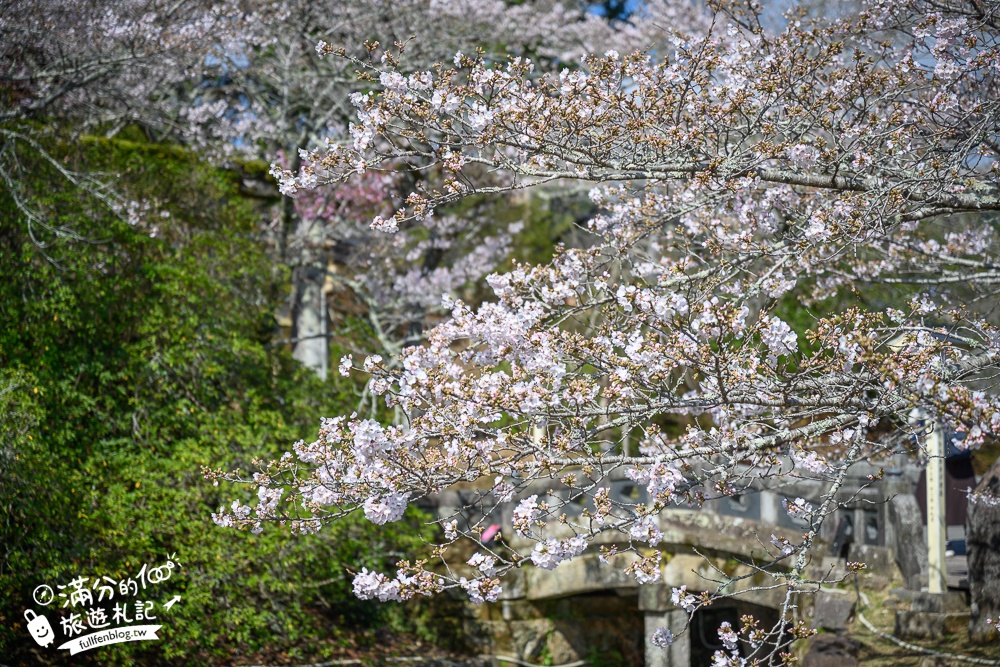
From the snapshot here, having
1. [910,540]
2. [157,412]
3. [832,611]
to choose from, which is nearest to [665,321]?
[832,611]

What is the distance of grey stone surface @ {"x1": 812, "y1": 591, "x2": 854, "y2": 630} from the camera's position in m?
7.59

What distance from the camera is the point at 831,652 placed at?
6910mm

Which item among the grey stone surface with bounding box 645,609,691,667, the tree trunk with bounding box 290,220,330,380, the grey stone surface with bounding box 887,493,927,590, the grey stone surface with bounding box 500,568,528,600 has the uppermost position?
the tree trunk with bounding box 290,220,330,380

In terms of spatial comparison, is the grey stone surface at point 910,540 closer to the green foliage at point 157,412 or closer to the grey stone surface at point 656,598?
the grey stone surface at point 656,598

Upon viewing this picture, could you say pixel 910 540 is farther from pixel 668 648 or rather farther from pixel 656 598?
pixel 668 648

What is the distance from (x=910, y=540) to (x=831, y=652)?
1423 millimetres

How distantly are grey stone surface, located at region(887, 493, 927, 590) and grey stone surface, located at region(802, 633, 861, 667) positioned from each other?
93cm

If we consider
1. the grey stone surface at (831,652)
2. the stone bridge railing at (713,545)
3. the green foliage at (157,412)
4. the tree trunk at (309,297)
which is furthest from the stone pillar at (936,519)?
the tree trunk at (309,297)

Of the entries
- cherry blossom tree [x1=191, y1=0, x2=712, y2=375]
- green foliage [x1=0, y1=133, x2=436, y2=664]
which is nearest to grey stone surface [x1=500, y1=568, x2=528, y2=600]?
green foliage [x1=0, y1=133, x2=436, y2=664]

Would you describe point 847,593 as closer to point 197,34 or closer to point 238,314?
point 238,314

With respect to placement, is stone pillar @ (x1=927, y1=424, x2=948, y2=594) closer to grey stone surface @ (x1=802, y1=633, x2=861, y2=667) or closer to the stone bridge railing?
the stone bridge railing

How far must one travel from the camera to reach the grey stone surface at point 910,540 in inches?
300

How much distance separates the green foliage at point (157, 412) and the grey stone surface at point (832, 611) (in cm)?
366

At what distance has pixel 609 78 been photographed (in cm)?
460
